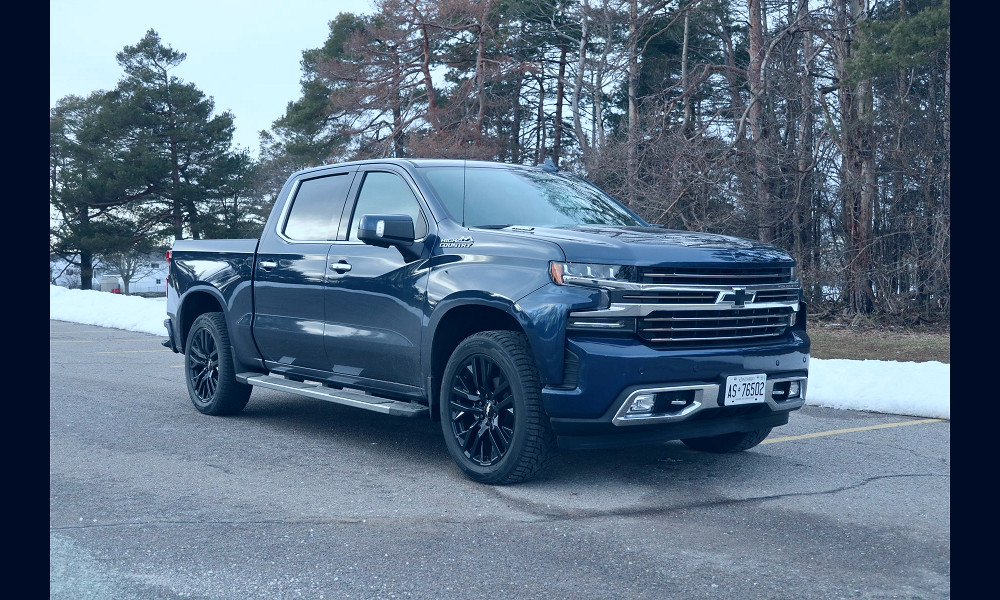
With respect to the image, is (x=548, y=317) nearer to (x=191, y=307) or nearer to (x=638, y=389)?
(x=638, y=389)

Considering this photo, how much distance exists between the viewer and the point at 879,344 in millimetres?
14492

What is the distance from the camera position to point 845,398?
8.91 m

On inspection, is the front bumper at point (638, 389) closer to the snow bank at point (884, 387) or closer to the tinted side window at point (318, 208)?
the tinted side window at point (318, 208)

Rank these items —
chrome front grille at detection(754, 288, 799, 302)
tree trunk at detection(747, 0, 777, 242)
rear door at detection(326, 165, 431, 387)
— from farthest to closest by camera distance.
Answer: tree trunk at detection(747, 0, 777, 242)
rear door at detection(326, 165, 431, 387)
chrome front grille at detection(754, 288, 799, 302)

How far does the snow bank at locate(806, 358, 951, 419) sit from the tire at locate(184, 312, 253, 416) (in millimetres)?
5189

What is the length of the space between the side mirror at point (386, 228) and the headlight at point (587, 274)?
45.6 inches

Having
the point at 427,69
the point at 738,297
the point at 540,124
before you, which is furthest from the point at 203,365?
the point at 540,124

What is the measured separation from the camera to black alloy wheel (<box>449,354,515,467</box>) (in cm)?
539

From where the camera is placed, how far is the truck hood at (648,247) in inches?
199

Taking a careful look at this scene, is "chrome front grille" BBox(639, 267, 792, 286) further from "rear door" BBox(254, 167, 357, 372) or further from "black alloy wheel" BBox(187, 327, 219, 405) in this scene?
"black alloy wheel" BBox(187, 327, 219, 405)

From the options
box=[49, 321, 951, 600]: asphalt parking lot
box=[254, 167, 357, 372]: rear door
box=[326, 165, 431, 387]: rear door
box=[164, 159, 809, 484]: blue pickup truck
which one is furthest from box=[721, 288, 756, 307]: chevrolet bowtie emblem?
box=[254, 167, 357, 372]: rear door

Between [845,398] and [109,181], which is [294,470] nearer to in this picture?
[845,398]

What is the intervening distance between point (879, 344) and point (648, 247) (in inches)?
420
